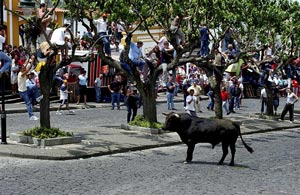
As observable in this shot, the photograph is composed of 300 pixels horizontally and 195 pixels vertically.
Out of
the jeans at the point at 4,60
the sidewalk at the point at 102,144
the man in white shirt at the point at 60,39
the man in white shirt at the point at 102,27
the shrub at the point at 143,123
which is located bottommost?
the sidewalk at the point at 102,144

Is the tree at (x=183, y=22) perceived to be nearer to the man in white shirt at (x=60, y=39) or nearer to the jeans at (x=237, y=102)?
the man in white shirt at (x=60, y=39)

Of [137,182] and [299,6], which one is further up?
[299,6]

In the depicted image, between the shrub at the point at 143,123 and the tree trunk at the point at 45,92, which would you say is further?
the shrub at the point at 143,123

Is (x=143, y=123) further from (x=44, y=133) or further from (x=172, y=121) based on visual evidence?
(x=172, y=121)

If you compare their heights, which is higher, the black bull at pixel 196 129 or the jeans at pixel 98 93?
the jeans at pixel 98 93

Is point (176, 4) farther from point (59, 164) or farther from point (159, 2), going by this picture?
point (59, 164)

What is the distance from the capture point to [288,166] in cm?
1479

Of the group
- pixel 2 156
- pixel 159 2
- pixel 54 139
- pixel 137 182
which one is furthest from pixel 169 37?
pixel 137 182

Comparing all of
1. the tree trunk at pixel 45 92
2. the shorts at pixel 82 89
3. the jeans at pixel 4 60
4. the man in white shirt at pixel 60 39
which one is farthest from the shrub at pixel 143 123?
the shorts at pixel 82 89

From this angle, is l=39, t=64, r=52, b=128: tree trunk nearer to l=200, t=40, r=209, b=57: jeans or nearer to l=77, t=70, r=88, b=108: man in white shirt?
l=200, t=40, r=209, b=57: jeans

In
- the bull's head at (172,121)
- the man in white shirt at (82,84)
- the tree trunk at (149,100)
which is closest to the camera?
the bull's head at (172,121)

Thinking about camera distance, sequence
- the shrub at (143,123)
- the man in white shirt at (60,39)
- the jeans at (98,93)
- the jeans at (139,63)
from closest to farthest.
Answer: the man in white shirt at (60,39) < the shrub at (143,123) < the jeans at (139,63) < the jeans at (98,93)

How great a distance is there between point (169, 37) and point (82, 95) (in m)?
10.5

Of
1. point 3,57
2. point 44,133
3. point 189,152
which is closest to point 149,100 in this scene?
point 44,133
